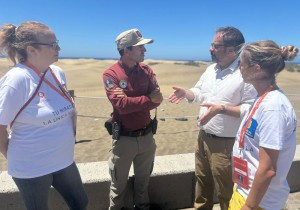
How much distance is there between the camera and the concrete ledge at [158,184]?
10.2 ft

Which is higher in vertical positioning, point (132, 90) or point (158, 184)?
point (132, 90)

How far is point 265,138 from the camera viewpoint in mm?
1845

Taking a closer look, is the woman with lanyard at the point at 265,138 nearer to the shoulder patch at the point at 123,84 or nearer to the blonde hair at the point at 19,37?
the shoulder patch at the point at 123,84

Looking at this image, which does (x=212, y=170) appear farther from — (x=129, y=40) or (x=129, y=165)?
(x=129, y=40)

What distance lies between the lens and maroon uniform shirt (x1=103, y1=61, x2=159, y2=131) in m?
3.07

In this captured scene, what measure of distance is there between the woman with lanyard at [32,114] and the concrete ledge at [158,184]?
0.71m

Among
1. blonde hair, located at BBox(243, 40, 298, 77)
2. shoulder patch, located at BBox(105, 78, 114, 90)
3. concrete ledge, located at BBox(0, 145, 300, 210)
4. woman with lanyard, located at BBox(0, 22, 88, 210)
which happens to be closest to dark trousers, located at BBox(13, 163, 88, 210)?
woman with lanyard, located at BBox(0, 22, 88, 210)

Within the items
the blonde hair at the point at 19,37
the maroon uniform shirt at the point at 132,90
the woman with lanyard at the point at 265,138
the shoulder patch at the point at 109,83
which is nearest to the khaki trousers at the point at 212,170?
the maroon uniform shirt at the point at 132,90

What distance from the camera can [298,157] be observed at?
380cm

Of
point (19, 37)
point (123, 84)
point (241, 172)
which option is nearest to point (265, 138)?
point (241, 172)

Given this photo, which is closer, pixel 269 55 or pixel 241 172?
pixel 269 55

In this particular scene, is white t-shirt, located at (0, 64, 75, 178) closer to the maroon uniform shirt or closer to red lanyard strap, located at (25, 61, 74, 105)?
red lanyard strap, located at (25, 61, 74, 105)

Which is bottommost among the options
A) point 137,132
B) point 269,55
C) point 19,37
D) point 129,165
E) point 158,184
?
point 158,184

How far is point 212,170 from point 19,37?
6.70ft
